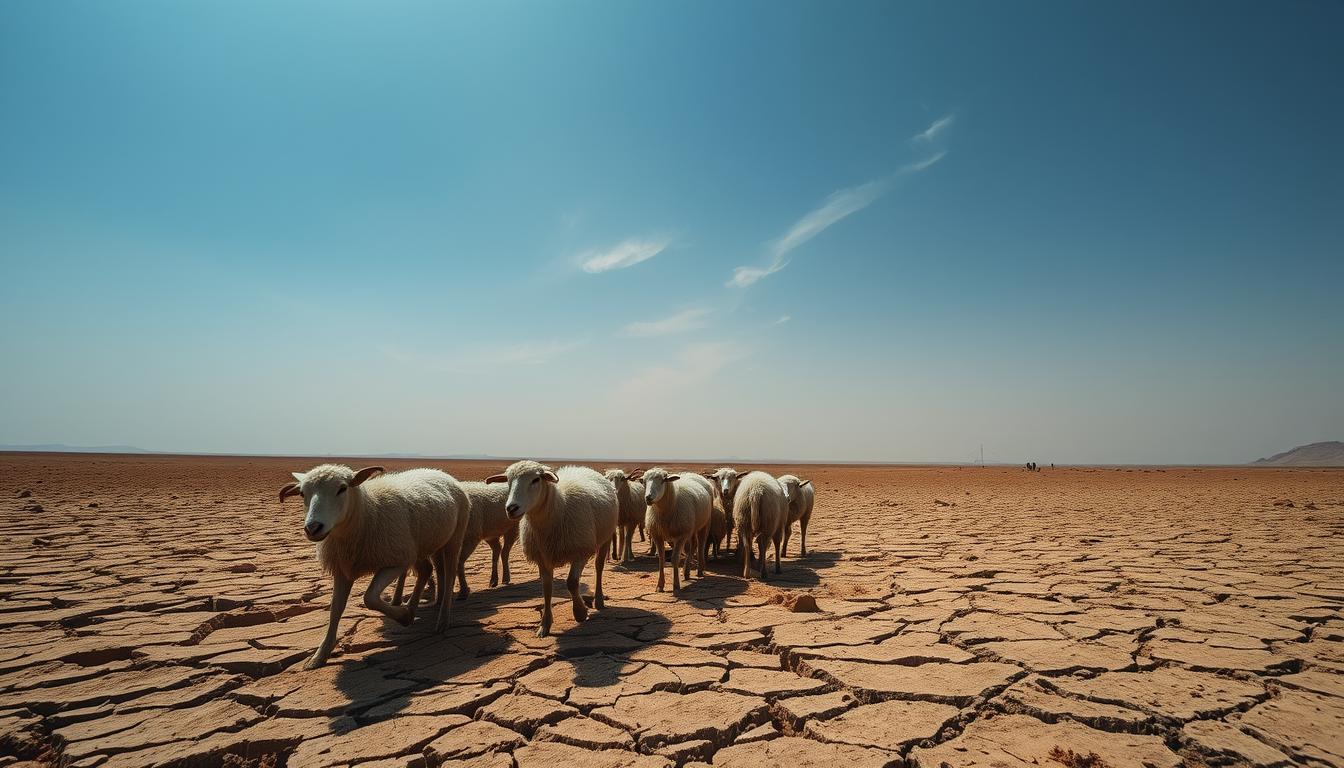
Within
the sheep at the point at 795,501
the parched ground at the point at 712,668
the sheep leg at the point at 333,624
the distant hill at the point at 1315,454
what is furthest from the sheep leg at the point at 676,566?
the distant hill at the point at 1315,454

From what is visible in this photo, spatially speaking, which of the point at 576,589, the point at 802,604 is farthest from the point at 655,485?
the point at 802,604

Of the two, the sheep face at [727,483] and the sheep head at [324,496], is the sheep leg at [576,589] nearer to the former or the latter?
the sheep head at [324,496]

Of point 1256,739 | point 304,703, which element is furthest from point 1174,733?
point 304,703

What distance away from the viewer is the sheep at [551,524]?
4.18 m

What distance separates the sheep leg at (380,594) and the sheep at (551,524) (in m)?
0.91

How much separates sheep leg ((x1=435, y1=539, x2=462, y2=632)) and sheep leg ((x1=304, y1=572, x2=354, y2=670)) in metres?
0.76

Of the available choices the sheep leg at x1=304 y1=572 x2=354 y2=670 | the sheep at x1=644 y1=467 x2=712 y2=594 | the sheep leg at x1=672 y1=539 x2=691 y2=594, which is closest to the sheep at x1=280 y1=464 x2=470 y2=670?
the sheep leg at x1=304 y1=572 x2=354 y2=670

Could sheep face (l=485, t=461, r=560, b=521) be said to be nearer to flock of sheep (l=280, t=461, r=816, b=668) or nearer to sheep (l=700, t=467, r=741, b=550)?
flock of sheep (l=280, t=461, r=816, b=668)

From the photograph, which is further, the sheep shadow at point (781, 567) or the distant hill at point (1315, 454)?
the distant hill at point (1315, 454)

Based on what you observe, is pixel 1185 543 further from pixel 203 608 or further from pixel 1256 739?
pixel 203 608

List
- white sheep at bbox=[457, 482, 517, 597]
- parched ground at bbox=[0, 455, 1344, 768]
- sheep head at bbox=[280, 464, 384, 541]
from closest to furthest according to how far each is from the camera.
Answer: parched ground at bbox=[0, 455, 1344, 768] < sheep head at bbox=[280, 464, 384, 541] < white sheep at bbox=[457, 482, 517, 597]

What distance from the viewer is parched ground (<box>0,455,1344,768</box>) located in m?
2.51

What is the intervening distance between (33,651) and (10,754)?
1660 millimetres

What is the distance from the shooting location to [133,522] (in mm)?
9734
